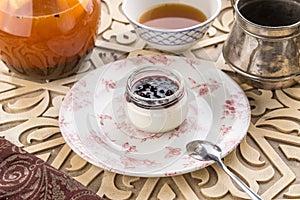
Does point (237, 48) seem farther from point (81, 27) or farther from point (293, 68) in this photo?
point (81, 27)

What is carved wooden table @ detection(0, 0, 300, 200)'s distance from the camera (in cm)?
96

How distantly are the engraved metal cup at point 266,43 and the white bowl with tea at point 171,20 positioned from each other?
65mm

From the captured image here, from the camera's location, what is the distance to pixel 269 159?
1003 millimetres

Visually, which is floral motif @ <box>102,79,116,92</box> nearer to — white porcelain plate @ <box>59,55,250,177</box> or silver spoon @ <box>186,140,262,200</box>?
white porcelain plate @ <box>59,55,250,177</box>

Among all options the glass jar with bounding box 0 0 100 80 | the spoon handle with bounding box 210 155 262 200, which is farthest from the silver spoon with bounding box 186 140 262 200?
the glass jar with bounding box 0 0 100 80

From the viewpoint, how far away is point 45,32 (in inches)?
41.5

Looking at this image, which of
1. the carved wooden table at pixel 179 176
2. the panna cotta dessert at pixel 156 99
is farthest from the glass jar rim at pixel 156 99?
the carved wooden table at pixel 179 176

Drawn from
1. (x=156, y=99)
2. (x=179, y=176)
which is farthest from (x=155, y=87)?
(x=179, y=176)

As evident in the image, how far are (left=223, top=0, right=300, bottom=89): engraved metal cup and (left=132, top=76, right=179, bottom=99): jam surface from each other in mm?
121

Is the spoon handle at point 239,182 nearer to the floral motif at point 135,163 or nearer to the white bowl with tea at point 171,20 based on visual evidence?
the floral motif at point 135,163

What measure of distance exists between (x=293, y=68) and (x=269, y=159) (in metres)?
0.16

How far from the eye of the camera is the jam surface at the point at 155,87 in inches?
40.6

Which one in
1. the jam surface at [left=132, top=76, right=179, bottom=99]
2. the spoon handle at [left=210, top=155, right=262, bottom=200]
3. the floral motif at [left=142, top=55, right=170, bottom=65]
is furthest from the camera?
the floral motif at [left=142, top=55, right=170, bottom=65]

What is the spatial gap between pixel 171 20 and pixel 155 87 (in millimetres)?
197
